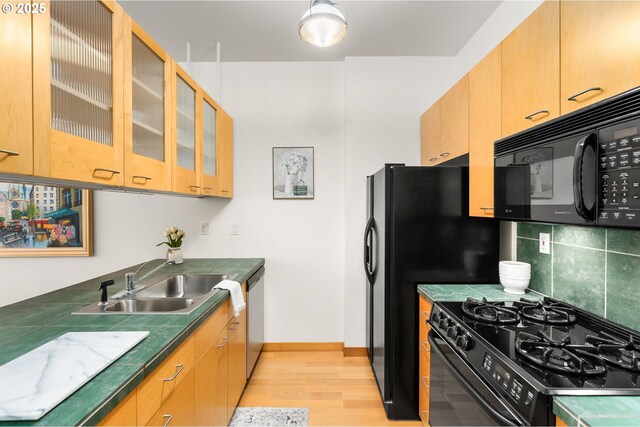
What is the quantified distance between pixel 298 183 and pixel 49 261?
7.91 feet

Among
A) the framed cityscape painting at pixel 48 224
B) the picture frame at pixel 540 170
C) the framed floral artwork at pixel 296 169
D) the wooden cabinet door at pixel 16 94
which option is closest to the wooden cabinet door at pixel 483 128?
the picture frame at pixel 540 170

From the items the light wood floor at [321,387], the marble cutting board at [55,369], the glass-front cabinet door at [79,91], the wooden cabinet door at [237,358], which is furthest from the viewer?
the light wood floor at [321,387]

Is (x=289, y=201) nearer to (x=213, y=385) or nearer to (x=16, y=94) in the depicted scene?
(x=213, y=385)

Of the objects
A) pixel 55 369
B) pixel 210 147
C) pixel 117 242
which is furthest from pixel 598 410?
pixel 117 242

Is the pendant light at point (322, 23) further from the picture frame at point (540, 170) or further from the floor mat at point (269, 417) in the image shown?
the floor mat at point (269, 417)

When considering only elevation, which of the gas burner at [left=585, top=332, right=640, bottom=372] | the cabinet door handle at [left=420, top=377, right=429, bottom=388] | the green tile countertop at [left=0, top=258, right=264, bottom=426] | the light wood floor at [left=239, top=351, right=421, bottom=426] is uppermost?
the green tile countertop at [left=0, top=258, right=264, bottom=426]

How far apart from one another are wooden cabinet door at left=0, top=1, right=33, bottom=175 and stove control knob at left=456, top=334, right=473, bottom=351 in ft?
5.47

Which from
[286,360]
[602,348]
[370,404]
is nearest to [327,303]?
[286,360]

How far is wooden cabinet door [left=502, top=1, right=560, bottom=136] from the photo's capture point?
1192mm

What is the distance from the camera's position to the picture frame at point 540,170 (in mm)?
1175

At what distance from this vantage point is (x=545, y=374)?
3.01 feet

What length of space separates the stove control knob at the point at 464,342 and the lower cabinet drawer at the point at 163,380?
116 centimetres

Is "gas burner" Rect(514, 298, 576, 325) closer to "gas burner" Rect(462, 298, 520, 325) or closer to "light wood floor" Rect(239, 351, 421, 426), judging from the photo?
"gas burner" Rect(462, 298, 520, 325)

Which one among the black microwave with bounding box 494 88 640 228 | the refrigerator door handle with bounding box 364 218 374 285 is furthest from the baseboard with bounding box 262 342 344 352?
the black microwave with bounding box 494 88 640 228
